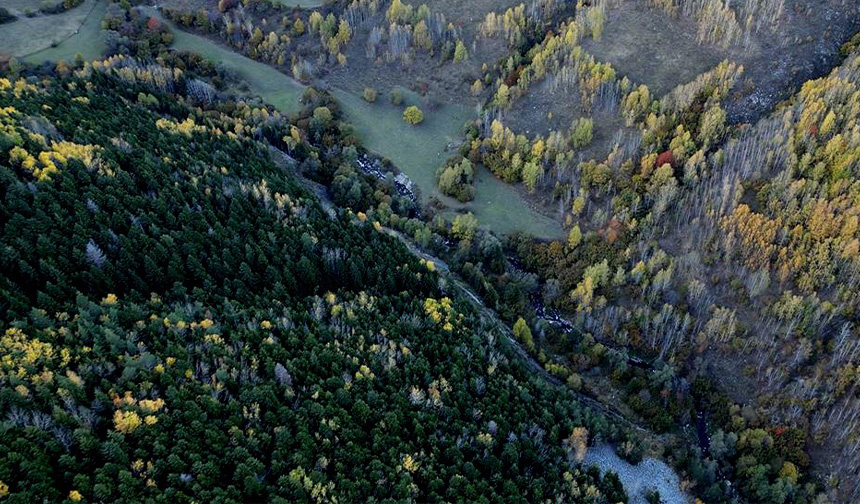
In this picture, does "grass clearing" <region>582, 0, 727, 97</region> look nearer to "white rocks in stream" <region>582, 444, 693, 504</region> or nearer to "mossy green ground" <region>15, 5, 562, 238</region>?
"mossy green ground" <region>15, 5, 562, 238</region>

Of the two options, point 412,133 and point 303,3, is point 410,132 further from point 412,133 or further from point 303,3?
point 303,3

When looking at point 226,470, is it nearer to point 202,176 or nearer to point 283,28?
point 202,176

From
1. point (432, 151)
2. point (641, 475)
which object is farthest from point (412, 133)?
point (641, 475)

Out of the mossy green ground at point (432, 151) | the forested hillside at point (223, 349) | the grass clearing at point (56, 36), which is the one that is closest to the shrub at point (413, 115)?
the mossy green ground at point (432, 151)

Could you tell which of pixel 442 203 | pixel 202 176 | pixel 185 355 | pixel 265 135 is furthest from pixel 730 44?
pixel 185 355

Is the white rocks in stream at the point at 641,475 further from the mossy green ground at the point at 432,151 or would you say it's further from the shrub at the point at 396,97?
the shrub at the point at 396,97
